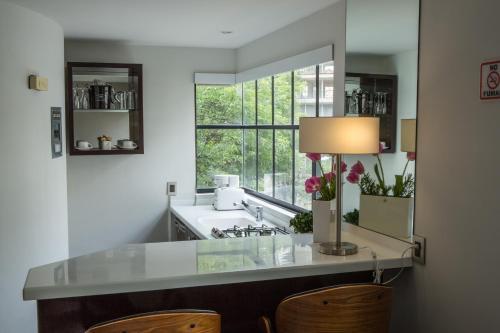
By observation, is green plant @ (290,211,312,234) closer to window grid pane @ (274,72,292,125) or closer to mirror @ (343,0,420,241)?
mirror @ (343,0,420,241)

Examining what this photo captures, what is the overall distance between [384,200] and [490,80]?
856 millimetres

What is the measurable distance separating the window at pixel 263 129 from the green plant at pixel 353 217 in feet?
3.10

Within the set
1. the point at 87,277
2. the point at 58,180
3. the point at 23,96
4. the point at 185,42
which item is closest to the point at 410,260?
the point at 87,277

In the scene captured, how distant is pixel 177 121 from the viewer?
5406mm

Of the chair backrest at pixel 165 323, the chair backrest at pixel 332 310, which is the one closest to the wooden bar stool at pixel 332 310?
the chair backrest at pixel 332 310

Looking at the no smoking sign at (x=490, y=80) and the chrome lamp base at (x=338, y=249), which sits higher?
the no smoking sign at (x=490, y=80)

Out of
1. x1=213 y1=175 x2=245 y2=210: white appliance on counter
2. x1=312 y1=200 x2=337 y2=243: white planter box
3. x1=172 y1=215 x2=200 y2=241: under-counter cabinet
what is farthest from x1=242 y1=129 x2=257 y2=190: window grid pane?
x1=312 y1=200 x2=337 y2=243: white planter box

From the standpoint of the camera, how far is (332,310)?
197 cm

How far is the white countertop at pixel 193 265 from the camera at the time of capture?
1.95 meters


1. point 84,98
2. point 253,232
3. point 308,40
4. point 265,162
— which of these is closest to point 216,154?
point 265,162

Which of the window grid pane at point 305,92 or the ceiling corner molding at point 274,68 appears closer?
the ceiling corner molding at point 274,68

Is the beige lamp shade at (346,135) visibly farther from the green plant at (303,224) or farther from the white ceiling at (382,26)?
the green plant at (303,224)

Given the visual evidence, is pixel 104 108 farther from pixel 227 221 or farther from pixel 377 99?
pixel 377 99

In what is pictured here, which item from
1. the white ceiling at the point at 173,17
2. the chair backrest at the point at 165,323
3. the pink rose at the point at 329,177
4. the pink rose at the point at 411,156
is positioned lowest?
the chair backrest at the point at 165,323
